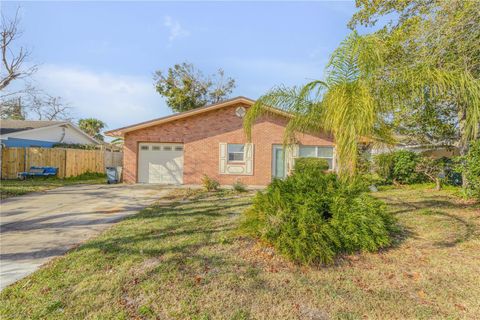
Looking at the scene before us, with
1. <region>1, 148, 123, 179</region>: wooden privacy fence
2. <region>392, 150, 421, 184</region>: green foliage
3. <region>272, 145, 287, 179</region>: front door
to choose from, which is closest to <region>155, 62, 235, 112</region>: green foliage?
<region>1, 148, 123, 179</region>: wooden privacy fence

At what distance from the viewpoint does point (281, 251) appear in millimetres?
4043

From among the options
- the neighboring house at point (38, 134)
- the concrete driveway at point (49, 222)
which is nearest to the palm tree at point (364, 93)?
the concrete driveway at point (49, 222)

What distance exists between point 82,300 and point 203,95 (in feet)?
96.6

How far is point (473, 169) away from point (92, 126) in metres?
40.7

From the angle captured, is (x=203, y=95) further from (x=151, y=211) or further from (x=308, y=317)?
(x=308, y=317)

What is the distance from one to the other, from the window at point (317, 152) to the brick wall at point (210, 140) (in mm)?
314

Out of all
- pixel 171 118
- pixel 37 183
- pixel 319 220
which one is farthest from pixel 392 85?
pixel 37 183

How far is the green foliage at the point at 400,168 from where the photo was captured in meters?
12.4

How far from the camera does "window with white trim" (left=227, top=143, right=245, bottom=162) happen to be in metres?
14.1

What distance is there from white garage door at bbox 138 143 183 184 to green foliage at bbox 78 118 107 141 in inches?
996

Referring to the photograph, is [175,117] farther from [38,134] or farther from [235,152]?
[38,134]

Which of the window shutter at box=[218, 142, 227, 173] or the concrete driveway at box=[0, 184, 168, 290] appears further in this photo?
the window shutter at box=[218, 142, 227, 173]

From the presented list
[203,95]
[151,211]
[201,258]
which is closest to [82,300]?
[201,258]

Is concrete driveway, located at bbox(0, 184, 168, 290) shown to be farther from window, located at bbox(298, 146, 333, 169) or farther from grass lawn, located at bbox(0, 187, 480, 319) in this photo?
window, located at bbox(298, 146, 333, 169)
